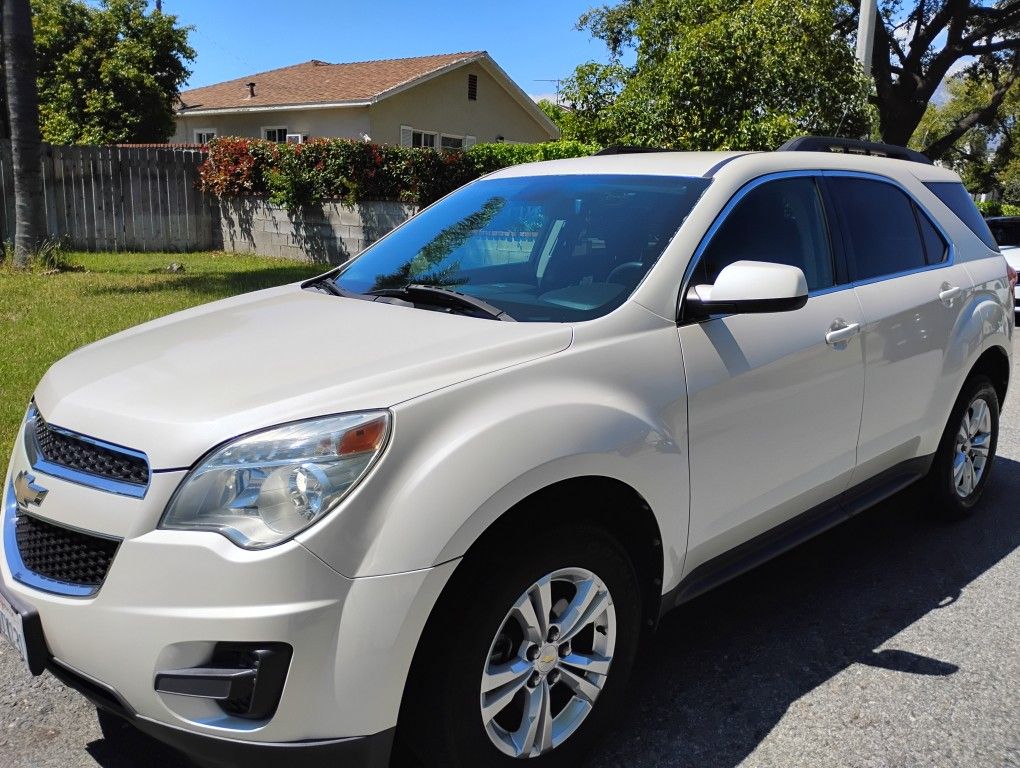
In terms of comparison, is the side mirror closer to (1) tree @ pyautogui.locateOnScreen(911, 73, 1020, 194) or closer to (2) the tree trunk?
(2) the tree trunk

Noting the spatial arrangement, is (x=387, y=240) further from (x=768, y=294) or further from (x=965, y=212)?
(x=965, y=212)

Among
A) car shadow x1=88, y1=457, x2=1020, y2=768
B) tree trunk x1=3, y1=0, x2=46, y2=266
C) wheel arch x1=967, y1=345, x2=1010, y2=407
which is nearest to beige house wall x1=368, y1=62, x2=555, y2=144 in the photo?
tree trunk x1=3, y1=0, x2=46, y2=266

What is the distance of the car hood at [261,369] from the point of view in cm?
227

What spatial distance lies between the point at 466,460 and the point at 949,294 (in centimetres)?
300

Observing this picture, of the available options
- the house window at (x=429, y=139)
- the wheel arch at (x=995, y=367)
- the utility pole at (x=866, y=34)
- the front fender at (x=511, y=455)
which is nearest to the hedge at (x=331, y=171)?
the utility pole at (x=866, y=34)

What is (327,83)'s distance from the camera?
27.8 metres

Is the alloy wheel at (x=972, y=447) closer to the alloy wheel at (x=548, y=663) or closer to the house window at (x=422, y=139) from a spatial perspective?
the alloy wheel at (x=548, y=663)

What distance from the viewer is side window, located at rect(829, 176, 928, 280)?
154 inches

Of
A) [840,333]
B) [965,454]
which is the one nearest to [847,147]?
[840,333]

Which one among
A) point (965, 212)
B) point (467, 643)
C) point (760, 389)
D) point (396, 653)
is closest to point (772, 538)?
point (760, 389)

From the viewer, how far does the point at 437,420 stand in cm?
232

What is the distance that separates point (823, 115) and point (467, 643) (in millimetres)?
11042

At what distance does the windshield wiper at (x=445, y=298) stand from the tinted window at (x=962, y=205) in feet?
8.98

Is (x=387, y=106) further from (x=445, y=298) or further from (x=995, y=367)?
(x=445, y=298)
